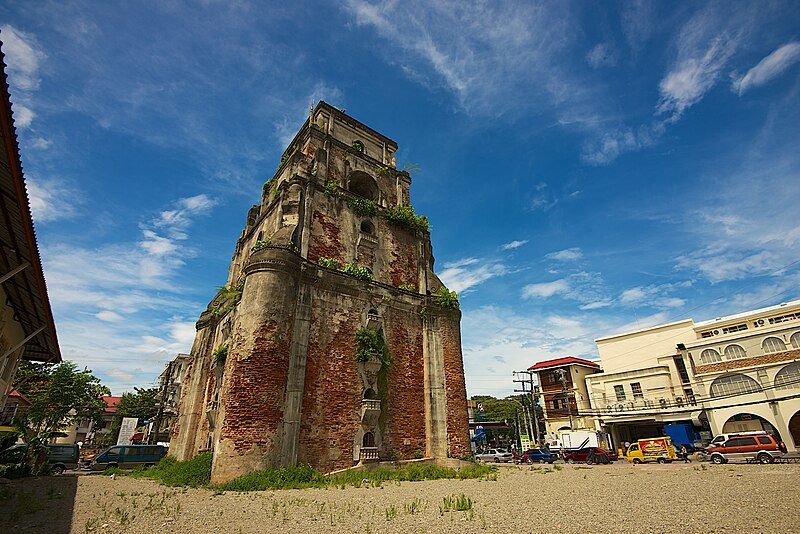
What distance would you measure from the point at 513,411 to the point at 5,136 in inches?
2537

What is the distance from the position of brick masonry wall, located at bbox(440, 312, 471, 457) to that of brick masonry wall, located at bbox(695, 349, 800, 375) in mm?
22657

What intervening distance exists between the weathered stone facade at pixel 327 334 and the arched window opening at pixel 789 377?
77.3 ft

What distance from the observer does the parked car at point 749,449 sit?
1975 cm

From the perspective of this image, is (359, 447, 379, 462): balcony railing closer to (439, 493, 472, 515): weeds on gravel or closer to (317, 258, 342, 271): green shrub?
(439, 493, 472, 515): weeds on gravel

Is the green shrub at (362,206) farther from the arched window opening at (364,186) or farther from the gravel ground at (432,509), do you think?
the gravel ground at (432,509)

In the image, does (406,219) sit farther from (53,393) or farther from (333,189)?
(53,393)

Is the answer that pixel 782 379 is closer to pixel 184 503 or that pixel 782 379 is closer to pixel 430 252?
pixel 430 252

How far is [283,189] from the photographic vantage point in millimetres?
19922

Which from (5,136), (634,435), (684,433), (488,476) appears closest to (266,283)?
(5,136)

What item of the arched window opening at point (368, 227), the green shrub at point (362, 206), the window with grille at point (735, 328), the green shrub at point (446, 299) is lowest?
the green shrub at point (446, 299)

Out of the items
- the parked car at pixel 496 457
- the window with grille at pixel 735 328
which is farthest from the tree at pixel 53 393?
the window with grille at pixel 735 328

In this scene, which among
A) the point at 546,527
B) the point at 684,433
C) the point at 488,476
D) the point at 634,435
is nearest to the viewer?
the point at 546,527

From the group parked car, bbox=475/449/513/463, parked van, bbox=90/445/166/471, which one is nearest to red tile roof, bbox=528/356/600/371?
A: parked car, bbox=475/449/513/463

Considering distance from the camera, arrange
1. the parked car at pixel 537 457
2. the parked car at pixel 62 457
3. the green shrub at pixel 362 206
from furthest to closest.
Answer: the parked car at pixel 537 457, the parked car at pixel 62 457, the green shrub at pixel 362 206
